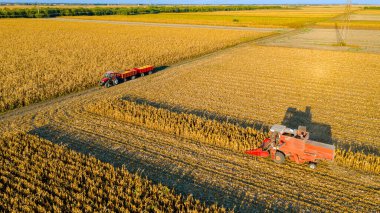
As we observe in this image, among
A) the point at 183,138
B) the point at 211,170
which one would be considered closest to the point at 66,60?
the point at 183,138

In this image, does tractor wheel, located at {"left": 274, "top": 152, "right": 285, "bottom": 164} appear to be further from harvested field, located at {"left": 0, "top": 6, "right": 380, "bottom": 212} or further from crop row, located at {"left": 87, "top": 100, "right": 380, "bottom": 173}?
crop row, located at {"left": 87, "top": 100, "right": 380, "bottom": 173}

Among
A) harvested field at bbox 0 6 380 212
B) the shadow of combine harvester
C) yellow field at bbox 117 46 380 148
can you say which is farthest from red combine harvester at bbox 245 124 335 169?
yellow field at bbox 117 46 380 148

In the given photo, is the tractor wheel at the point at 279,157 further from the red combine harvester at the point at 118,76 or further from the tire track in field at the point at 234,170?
the red combine harvester at the point at 118,76

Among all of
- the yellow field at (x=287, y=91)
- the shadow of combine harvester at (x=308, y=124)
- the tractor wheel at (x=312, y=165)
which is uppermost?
the yellow field at (x=287, y=91)

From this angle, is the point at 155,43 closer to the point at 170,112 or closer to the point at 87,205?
the point at 170,112

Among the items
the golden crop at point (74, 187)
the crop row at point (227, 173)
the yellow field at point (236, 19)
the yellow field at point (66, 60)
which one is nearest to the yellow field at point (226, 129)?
the crop row at point (227, 173)
